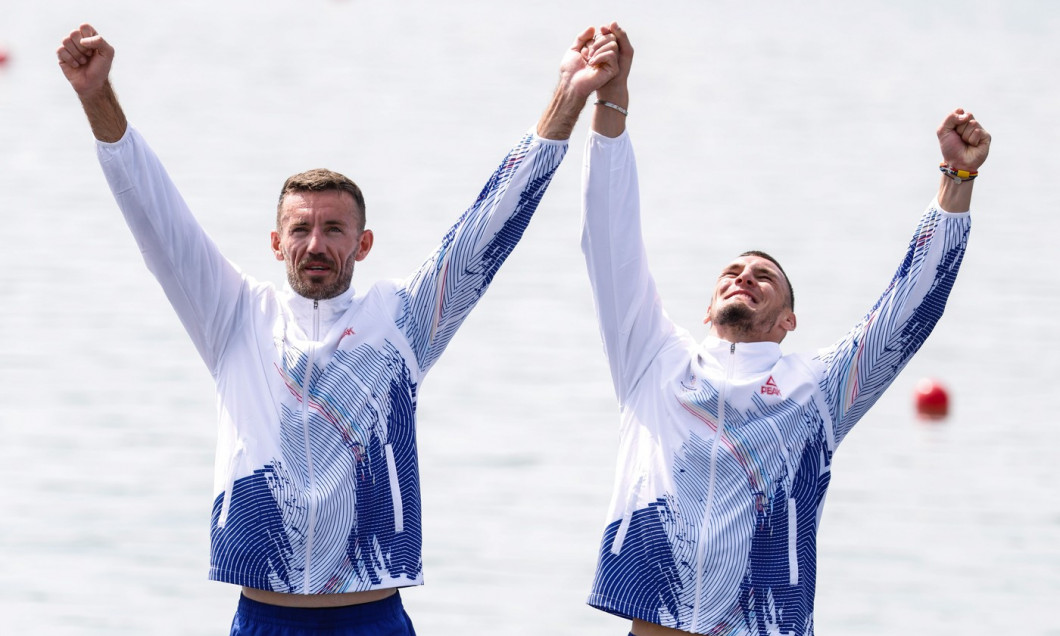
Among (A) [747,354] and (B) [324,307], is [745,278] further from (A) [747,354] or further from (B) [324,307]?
(B) [324,307]

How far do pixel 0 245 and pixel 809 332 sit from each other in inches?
255

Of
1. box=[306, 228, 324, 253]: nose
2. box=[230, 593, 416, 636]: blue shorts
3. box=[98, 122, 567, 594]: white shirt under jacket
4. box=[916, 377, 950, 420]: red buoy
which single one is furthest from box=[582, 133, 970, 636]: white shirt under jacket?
box=[916, 377, 950, 420]: red buoy

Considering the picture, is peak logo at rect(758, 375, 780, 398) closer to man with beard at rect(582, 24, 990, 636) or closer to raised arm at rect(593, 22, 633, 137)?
man with beard at rect(582, 24, 990, 636)

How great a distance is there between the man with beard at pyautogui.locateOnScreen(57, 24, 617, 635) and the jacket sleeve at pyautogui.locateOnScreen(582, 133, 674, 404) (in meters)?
0.12

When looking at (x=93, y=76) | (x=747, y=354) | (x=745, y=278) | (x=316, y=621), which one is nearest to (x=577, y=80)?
(x=745, y=278)

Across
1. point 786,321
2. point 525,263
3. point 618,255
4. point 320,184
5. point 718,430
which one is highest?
point 525,263

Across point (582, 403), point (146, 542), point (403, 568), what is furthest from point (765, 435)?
point (582, 403)

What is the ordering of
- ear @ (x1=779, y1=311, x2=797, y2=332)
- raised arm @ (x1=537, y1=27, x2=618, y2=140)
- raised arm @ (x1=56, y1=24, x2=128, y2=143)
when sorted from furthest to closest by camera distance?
ear @ (x1=779, y1=311, x2=797, y2=332) → raised arm @ (x1=537, y1=27, x2=618, y2=140) → raised arm @ (x1=56, y1=24, x2=128, y2=143)

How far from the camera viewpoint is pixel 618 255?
14.0 feet

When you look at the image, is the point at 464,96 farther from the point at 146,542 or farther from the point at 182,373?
the point at 146,542

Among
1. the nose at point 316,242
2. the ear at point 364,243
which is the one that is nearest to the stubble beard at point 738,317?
the ear at point 364,243

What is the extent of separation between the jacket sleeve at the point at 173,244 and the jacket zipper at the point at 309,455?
0.23 meters

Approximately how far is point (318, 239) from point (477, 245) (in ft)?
1.29

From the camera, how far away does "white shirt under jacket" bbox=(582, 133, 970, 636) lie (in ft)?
13.5
